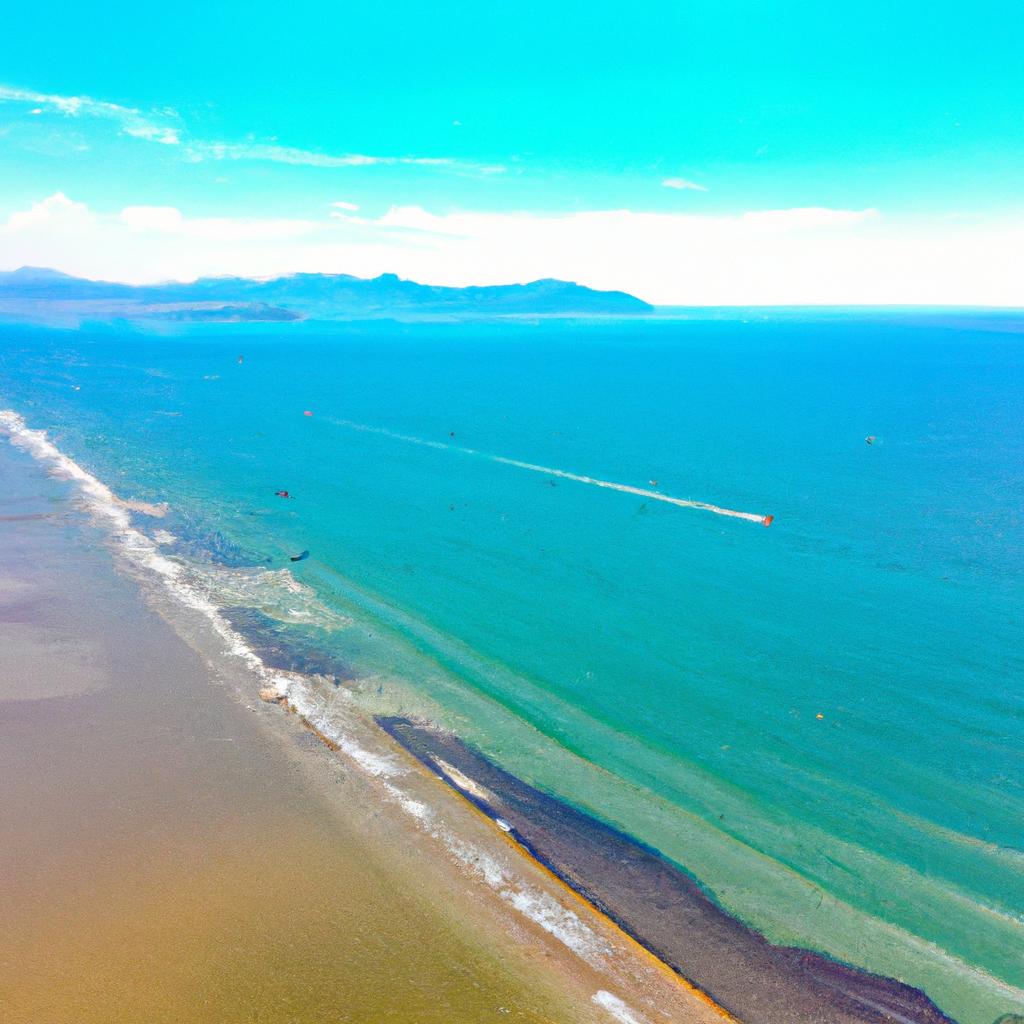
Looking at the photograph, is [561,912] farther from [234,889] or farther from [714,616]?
[714,616]

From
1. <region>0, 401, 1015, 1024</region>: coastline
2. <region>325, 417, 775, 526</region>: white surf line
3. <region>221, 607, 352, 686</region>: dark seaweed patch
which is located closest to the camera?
<region>0, 401, 1015, 1024</region>: coastline

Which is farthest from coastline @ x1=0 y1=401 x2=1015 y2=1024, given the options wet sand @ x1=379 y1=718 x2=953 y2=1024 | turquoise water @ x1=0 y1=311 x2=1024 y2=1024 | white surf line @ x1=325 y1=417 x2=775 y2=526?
white surf line @ x1=325 y1=417 x2=775 y2=526

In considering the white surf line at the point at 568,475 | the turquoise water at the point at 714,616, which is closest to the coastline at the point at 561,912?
the turquoise water at the point at 714,616

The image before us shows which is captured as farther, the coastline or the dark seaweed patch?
the dark seaweed patch

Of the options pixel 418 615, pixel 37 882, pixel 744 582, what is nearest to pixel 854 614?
pixel 744 582

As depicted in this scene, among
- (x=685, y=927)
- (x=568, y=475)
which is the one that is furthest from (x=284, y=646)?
(x=568, y=475)

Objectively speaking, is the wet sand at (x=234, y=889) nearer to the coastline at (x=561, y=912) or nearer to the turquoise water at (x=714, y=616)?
the coastline at (x=561, y=912)

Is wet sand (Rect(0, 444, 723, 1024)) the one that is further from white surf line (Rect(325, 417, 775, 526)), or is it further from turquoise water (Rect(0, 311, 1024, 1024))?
white surf line (Rect(325, 417, 775, 526))
